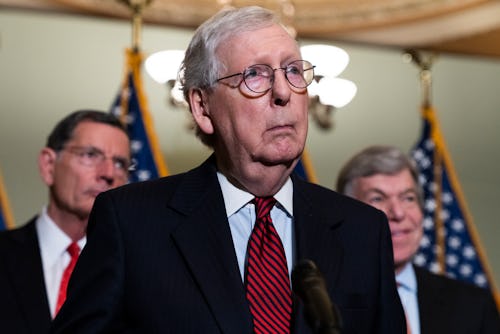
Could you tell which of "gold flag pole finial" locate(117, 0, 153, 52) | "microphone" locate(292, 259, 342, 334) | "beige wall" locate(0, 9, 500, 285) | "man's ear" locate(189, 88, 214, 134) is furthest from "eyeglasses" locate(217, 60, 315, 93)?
"beige wall" locate(0, 9, 500, 285)

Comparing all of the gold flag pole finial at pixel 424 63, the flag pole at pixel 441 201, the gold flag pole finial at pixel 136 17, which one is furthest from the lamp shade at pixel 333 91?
the gold flag pole finial at pixel 136 17

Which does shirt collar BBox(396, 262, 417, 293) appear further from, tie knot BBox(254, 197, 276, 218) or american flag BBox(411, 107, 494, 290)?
american flag BBox(411, 107, 494, 290)

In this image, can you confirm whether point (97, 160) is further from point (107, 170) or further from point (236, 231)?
point (236, 231)

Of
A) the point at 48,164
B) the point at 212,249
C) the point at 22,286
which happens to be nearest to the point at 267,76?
the point at 212,249

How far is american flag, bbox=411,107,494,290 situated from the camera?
659 centimetres

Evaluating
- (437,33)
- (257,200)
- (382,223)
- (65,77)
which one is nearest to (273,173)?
(257,200)

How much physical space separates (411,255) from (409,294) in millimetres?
162

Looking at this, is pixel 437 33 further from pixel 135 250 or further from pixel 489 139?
pixel 135 250

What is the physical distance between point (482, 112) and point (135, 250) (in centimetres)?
681

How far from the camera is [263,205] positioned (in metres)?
2.35

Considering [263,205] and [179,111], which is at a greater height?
[263,205]

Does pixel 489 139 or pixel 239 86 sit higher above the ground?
pixel 239 86

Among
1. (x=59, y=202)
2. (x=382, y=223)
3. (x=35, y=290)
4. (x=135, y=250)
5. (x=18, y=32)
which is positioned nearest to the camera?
(x=135, y=250)

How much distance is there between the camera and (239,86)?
7.51 feet
